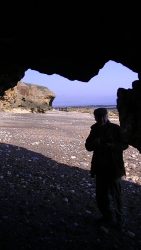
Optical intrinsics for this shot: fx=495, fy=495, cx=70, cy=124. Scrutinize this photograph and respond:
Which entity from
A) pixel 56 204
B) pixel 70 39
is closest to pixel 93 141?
pixel 70 39

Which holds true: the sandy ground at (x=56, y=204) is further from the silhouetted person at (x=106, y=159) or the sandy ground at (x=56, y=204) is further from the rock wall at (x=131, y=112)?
the rock wall at (x=131, y=112)

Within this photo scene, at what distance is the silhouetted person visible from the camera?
30.1 feet

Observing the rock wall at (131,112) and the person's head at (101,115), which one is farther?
the person's head at (101,115)

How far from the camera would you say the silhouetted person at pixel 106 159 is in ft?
30.1

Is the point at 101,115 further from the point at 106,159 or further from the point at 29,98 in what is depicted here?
the point at 29,98

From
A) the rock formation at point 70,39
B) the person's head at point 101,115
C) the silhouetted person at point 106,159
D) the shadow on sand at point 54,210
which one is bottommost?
the shadow on sand at point 54,210

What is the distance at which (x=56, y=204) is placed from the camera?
1172 cm

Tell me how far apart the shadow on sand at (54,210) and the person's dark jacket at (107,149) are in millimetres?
1202

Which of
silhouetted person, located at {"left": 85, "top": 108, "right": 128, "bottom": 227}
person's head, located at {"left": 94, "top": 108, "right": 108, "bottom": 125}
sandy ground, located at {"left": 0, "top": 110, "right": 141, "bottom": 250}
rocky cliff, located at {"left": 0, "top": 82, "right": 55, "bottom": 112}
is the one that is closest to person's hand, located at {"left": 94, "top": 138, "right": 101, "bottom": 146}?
silhouetted person, located at {"left": 85, "top": 108, "right": 128, "bottom": 227}

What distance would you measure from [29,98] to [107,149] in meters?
53.5

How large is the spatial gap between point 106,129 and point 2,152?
1091 cm

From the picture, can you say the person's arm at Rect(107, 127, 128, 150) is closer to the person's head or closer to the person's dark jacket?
the person's dark jacket

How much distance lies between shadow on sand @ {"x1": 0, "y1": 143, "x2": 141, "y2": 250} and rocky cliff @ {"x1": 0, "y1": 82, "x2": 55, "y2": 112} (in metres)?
37.8

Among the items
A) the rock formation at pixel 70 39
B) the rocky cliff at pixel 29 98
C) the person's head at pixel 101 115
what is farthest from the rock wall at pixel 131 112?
the rocky cliff at pixel 29 98
